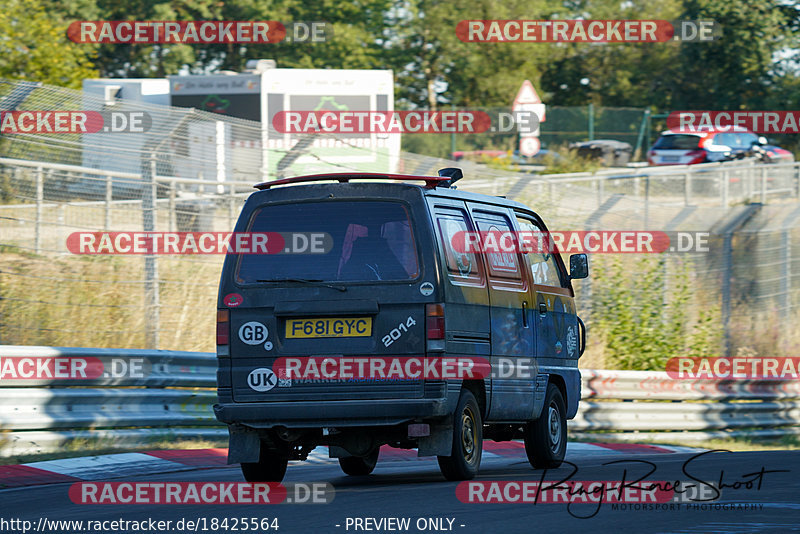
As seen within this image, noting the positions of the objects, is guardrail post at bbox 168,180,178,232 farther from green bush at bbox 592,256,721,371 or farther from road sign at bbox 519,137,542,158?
road sign at bbox 519,137,542,158

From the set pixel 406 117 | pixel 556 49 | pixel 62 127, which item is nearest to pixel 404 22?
pixel 556 49

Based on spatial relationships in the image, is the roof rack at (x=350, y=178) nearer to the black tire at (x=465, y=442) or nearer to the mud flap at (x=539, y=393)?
the black tire at (x=465, y=442)

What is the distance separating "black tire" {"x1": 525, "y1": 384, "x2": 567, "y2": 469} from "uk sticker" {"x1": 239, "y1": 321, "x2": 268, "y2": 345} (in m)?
2.76

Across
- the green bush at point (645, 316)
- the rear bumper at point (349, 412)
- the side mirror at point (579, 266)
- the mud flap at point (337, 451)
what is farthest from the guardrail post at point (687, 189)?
the rear bumper at point (349, 412)

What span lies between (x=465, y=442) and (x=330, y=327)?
1.32 metres

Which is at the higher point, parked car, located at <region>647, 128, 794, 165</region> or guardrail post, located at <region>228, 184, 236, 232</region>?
parked car, located at <region>647, 128, 794, 165</region>

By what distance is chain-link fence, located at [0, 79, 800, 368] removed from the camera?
1407 centimetres

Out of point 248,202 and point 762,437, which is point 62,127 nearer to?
point 248,202

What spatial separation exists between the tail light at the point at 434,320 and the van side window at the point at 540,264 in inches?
83.4

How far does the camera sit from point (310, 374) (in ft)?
28.1

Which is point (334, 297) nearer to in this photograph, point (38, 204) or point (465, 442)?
point (465, 442)

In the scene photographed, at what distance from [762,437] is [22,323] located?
943cm

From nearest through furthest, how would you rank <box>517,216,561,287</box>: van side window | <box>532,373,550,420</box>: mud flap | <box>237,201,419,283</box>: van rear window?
<box>237,201,419,283</box>: van rear window
<box>532,373,550,420</box>: mud flap
<box>517,216,561,287</box>: van side window

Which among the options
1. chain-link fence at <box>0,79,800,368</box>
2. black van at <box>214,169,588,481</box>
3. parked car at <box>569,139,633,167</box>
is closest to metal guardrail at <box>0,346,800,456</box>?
chain-link fence at <box>0,79,800,368</box>
